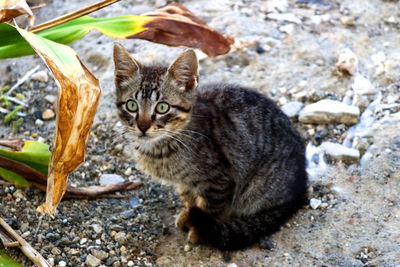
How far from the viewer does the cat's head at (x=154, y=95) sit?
363 cm

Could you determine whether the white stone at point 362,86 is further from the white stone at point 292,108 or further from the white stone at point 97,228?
the white stone at point 97,228

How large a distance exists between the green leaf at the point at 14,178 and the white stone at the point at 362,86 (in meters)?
3.08

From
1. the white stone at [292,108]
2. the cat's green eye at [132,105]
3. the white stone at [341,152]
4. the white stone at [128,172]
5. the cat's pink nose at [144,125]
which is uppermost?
the cat's green eye at [132,105]

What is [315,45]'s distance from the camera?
5543mm

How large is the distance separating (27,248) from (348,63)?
3414mm

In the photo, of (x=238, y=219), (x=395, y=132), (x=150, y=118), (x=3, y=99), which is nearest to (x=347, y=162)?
(x=395, y=132)

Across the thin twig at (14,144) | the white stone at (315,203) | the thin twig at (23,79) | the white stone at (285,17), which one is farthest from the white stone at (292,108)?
the thin twig at (23,79)

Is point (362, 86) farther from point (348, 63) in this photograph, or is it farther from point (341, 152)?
point (341, 152)

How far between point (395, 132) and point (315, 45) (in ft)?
5.06

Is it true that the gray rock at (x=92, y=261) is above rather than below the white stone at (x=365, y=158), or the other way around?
below

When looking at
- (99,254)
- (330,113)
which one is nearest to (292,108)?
(330,113)

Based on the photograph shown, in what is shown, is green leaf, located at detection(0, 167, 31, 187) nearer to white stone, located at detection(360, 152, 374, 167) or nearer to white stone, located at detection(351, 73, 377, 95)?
white stone, located at detection(360, 152, 374, 167)

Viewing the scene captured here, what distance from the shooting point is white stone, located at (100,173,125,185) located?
4.38 meters

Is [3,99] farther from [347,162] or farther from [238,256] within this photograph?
[347,162]
